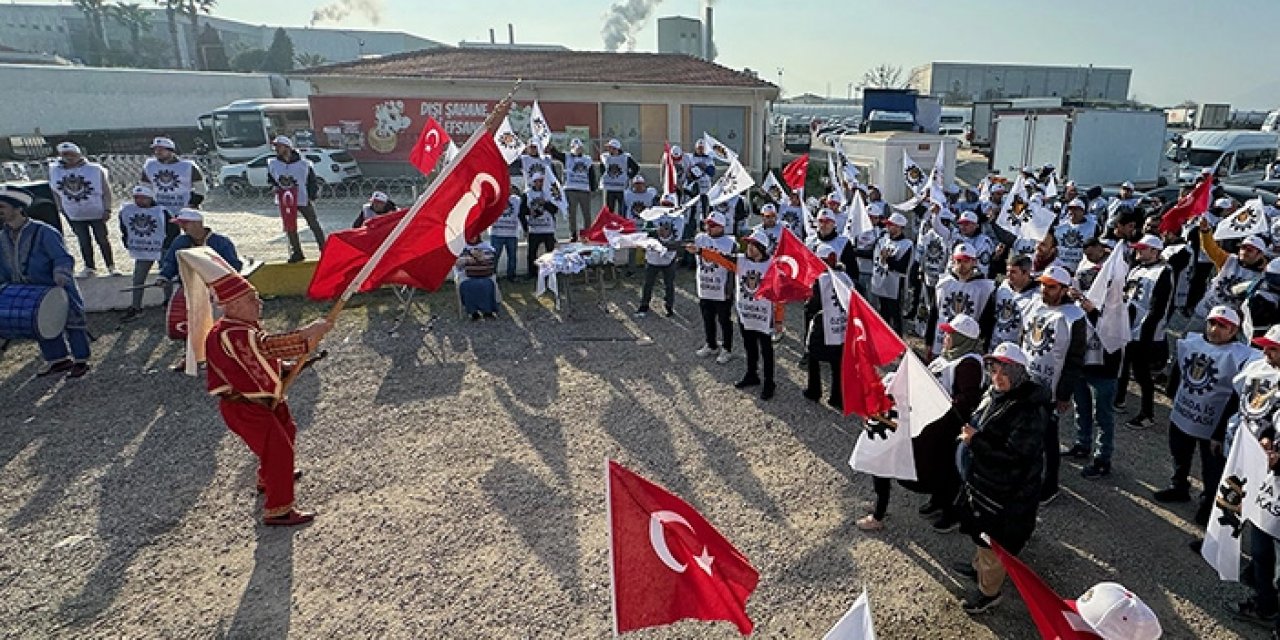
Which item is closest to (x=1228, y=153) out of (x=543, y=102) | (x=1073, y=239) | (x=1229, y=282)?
(x=1073, y=239)

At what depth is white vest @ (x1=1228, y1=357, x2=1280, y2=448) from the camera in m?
4.43

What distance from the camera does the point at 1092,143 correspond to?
21.7 m

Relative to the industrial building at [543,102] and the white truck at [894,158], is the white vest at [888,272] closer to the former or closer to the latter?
the white truck at [894,158]

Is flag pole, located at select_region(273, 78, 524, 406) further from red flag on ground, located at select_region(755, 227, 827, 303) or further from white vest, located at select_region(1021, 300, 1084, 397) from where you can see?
white vest, located at select_region(1021, 300, 1084, 397)

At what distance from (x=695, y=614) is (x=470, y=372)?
653 centimetres

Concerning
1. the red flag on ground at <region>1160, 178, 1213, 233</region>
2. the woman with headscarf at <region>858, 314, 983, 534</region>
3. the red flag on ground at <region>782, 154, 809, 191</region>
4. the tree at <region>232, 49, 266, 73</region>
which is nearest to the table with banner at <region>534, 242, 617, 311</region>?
the red flag on ground at <region>782, 154, 809, 191</region>

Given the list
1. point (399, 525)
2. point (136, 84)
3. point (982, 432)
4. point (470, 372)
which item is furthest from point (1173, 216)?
point (136, 84)

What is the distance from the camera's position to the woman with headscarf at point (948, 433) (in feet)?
17.0

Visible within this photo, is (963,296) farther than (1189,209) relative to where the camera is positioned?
No

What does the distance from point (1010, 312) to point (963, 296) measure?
18.9 inches

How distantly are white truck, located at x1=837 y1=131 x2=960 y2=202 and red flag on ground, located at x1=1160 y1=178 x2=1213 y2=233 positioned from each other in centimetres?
851

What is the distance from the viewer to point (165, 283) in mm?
9773

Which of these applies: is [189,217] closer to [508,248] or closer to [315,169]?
[508,248]

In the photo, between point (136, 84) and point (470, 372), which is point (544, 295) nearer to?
point (470, 372)
